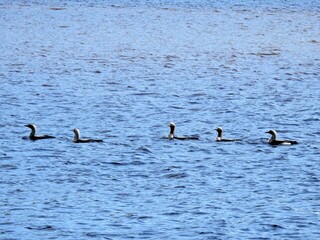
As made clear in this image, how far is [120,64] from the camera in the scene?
51.3 m

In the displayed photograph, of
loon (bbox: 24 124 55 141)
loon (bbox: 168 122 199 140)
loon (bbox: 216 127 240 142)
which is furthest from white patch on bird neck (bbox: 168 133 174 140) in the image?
loon (bbox: 24 124 55 141)

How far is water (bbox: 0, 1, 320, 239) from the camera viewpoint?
23.6 meters

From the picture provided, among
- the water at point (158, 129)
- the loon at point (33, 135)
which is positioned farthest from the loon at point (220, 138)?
the loon at point (33, 135)

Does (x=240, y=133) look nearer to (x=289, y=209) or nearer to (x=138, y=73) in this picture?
(x=289, y=209)

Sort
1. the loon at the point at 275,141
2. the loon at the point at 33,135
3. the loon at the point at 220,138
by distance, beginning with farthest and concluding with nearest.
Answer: the loon at the point at 220,138, the loon at the point at 33,135, the loon at the point at 275,141

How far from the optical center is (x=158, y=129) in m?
34.8

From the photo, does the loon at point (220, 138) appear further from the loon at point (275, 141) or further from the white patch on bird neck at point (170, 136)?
the white patch on bird neck at point (170, 136)

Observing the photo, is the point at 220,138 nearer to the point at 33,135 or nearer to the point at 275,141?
the point at 275,141

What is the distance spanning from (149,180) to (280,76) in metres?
21.9

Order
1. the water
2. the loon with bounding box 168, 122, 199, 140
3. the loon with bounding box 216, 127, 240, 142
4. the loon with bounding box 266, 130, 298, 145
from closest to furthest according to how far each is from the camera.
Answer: the water < the loon with bounding box 266, 130, 298, 145 < the loon with bounding box 216, 127, 240, 142 < the loon with bounding box 168, 122, 199, 140

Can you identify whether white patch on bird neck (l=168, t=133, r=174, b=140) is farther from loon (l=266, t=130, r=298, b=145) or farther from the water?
loon (l=266, t=130, r=298, b=145)

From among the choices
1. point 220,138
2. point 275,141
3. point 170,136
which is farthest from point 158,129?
point 275,141

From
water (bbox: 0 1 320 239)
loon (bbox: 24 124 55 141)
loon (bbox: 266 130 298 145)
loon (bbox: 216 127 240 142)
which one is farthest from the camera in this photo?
loon (bbox: 216 127 240 142)

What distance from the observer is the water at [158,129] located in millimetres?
23578
